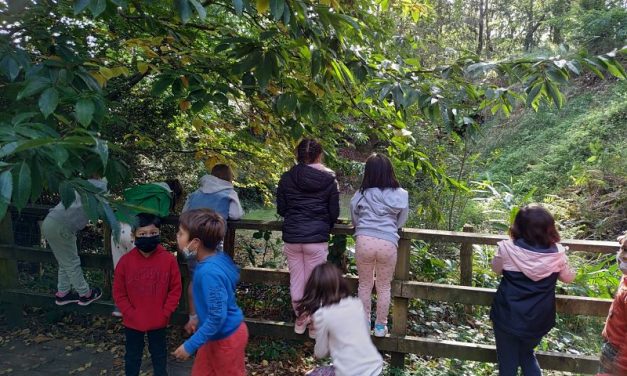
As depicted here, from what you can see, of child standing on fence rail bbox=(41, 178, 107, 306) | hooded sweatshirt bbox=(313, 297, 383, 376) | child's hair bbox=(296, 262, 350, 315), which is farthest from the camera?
child standing on fence rail bbox=(41, 178, 107, 306)

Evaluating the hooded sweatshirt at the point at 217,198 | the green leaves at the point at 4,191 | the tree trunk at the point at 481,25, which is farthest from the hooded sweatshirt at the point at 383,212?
the tree trunk at the point at 481,25

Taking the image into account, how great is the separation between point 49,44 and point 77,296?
238cm

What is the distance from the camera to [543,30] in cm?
2528

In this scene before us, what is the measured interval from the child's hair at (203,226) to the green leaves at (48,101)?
90 centimetres

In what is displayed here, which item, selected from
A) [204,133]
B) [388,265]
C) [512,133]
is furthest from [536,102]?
[512,133]

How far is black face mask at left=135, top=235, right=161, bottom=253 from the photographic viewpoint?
3279 mm

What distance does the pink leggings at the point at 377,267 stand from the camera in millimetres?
3617

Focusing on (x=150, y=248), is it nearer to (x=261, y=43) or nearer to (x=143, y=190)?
(x=143, y=190)

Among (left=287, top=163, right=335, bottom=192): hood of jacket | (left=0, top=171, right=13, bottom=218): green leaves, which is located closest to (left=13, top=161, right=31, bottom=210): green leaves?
(left=0, top=171, right=13, bottom=218): green leaves

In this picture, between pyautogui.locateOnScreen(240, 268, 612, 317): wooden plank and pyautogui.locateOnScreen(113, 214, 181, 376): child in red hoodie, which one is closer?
pyautogui.locateOnScreen(113, 214, 181, 376): child in red hoodie

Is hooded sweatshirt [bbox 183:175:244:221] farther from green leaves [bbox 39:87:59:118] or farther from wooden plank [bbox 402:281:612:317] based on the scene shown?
green leaves [bbox 39:87:59:118]

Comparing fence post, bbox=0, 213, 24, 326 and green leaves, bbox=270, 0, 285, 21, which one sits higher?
green leaves, bbox=270, 0, 285, 21

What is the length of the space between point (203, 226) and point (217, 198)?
1280 mm

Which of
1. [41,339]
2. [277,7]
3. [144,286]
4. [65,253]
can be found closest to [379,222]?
[144,286]
